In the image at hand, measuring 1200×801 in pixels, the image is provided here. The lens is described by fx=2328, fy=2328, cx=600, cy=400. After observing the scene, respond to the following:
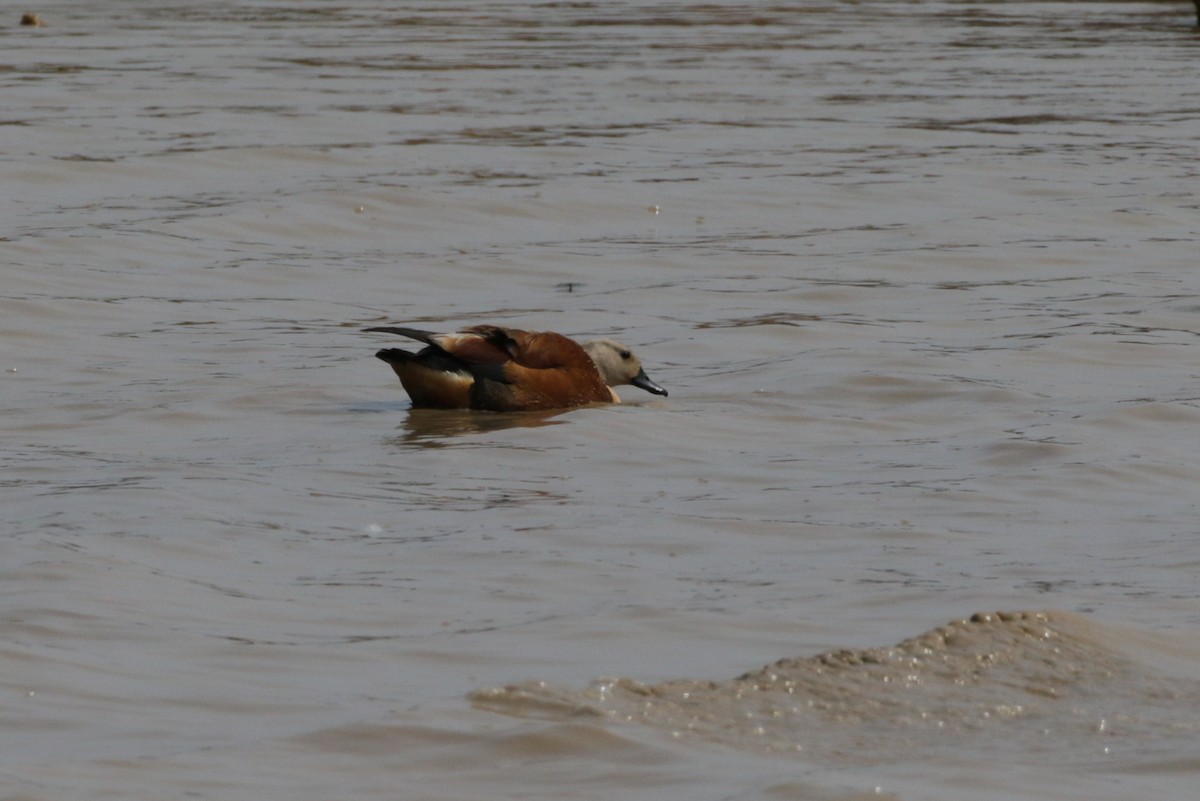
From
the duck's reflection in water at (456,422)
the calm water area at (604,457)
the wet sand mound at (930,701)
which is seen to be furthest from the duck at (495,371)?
the wet sand mound at (930,701)

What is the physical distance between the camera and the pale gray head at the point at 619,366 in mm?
10102

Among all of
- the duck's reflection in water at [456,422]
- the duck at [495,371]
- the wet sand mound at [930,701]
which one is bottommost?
the duck's reflection in water at [456,422]

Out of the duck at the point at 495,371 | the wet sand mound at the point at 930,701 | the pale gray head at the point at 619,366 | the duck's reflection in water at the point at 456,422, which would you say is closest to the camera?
the wet sand mound at the point at 930,701

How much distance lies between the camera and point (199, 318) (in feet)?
38.9

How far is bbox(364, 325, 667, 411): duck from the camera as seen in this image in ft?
31.8

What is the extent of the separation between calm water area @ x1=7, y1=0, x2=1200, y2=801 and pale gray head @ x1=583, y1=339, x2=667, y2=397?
0.45 ft

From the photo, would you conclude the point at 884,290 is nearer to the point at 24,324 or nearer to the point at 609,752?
the point at 24,324

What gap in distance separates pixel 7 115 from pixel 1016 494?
521 inches

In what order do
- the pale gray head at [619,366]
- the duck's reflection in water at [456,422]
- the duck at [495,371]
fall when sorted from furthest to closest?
the pale gray head at [619,366] → the duck at [495,371] → the duck's reflection in water at [456,422]

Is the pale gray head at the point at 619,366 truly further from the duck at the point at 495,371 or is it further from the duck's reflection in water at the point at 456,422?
the duck's reflection in water at the point at 456,422

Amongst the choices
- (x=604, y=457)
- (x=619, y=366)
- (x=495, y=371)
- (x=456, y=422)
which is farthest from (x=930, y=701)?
(x=619, y=366)

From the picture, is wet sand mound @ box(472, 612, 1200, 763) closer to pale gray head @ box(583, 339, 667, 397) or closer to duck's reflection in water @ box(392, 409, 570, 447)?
duck's reflection in water @ box(392, 409, 570, 447)

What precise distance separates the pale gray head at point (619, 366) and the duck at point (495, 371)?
0.42 ft

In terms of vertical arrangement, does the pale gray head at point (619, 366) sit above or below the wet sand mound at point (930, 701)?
below
